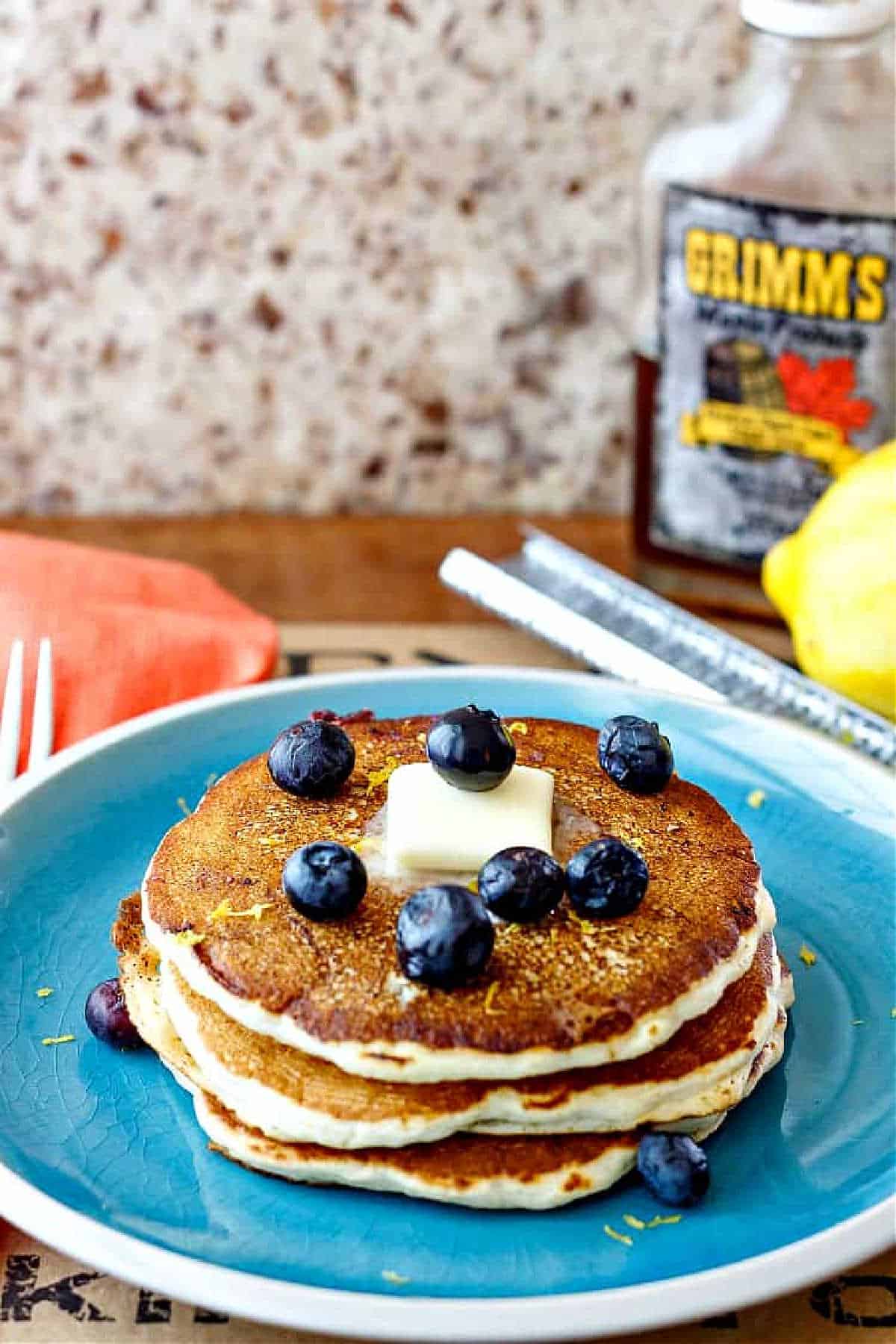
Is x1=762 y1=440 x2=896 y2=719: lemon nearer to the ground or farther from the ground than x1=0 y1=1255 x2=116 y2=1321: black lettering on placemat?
farther from the ground

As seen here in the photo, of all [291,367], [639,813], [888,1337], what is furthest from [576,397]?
[888,1337]

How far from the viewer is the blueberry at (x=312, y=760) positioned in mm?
1332

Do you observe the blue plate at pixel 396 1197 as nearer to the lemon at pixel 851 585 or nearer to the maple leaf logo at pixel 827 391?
the lemon at pixel 851 585

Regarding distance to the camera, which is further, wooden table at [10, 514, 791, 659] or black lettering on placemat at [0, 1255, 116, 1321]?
wooden table at [10, 514, 791, 659]

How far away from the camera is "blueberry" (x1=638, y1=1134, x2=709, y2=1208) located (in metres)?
1.09

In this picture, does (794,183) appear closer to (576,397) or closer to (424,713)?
(576,397)

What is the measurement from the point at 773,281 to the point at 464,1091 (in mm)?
1141

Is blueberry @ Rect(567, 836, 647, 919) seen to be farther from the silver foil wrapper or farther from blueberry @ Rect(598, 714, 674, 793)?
the silver foil wrapper

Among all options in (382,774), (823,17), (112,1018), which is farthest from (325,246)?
(112,1018)

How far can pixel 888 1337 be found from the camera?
1078 millimetres

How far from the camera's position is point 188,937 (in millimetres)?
1199

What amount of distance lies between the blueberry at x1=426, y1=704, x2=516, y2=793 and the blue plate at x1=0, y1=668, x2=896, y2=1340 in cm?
30

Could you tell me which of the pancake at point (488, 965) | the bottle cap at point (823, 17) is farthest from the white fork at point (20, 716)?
the bottle cap at point (823, 17)

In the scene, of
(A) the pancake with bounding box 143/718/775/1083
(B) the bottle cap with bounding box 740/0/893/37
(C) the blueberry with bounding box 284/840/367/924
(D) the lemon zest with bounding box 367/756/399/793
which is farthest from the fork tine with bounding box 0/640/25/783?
(B) the bottle cap with bounding box 740/0/893/37
